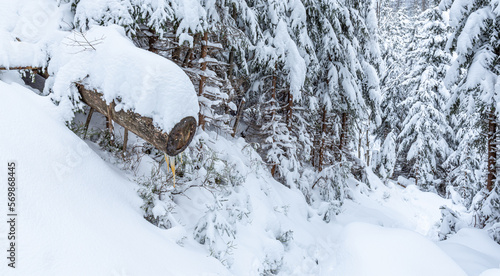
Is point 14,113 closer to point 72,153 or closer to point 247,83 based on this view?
point 72,153

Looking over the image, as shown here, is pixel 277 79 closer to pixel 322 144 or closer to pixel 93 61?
pixel 322 144

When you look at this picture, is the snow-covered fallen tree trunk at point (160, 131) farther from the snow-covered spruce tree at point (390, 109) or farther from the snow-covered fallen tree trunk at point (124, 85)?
the snow-covered spruce tree at point (390, 109)

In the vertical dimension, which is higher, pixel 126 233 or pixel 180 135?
pixel 180 135

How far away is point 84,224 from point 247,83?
25.0 feet

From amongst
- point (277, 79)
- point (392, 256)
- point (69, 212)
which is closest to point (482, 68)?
point (277, 79)

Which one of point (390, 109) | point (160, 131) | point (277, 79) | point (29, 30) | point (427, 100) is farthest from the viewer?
point (390, 109)

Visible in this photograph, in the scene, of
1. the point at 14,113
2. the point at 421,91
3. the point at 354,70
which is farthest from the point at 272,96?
the point at 421,91

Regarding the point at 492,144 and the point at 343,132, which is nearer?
the point at 492,144

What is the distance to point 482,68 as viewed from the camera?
7.73m

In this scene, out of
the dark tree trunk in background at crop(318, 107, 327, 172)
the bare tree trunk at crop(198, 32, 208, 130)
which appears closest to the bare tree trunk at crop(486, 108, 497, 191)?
the dark tree trunk in background at crop(318, 107, 327, 172)

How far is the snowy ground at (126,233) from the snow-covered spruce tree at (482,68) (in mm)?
1891

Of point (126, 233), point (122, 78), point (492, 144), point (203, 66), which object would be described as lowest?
point (126, 233)

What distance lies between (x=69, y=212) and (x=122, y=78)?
62.7 inches

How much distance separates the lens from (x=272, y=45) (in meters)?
8.42
